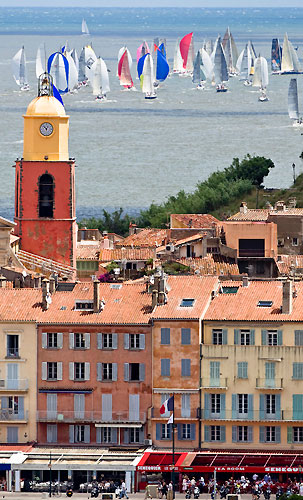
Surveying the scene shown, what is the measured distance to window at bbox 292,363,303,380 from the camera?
5969 centimetres

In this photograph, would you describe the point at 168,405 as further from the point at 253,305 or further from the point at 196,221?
the point at 196,221

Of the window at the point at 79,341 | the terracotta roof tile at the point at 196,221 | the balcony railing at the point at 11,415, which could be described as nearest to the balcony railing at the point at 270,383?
the window at the point at 79,341

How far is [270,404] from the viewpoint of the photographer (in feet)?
197

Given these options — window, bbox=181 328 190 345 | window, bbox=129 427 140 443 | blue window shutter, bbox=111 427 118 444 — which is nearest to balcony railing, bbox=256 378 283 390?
window, bbox=181 328 190 345

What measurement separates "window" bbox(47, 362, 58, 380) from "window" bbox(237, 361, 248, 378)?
18.1ft

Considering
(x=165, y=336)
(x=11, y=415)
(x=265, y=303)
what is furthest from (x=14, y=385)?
(x=265, y=303)

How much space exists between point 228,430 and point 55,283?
30.5 feet

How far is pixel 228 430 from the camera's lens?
60000mm

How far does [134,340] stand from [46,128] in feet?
79.3

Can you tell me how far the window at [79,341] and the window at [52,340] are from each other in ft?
1.96

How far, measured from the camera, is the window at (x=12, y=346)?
61.1 meters

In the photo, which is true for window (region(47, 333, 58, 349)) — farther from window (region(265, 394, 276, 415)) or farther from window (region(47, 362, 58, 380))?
window (region(265, 394, 276, 415))

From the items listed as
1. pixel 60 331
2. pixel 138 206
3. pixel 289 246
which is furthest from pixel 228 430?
pixel 138 206

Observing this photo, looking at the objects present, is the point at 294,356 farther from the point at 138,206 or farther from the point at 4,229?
the point at 138,206
